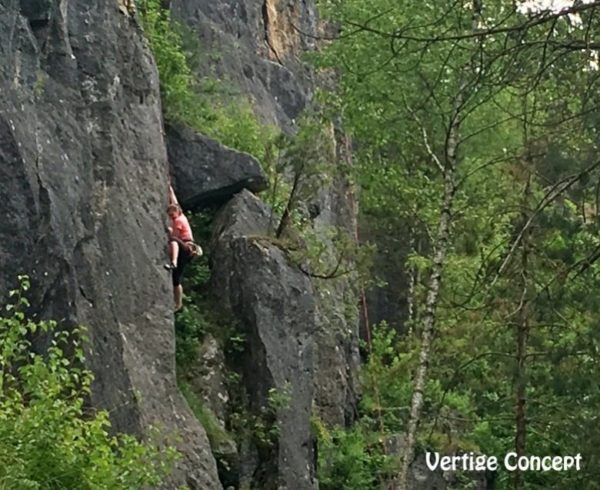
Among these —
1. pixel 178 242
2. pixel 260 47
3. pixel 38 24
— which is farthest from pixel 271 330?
pixel 260 47

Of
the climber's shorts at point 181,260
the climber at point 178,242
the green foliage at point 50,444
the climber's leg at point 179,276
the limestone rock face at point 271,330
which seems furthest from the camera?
the limestone rock face at point 271,330

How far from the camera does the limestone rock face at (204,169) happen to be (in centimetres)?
1673

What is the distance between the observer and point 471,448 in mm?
18719

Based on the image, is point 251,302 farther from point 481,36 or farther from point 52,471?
point 481,36

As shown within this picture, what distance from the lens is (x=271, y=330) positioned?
1600cm

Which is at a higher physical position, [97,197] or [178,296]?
[97,197]

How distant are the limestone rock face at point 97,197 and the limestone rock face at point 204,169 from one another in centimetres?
204

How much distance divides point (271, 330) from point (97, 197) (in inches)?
164

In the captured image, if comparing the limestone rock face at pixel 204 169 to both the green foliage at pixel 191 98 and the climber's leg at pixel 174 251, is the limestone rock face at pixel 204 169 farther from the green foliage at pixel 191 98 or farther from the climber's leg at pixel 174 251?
the climber's leg at pixel 174 251

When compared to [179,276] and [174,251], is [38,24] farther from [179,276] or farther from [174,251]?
[179,276]

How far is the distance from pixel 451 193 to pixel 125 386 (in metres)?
5.23

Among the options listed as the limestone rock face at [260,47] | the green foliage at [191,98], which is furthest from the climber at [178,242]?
the limestone rock face at [260,47]

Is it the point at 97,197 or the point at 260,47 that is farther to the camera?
the point at 260,47

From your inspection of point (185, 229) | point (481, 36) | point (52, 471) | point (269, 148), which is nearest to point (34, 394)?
point (52, 471)
